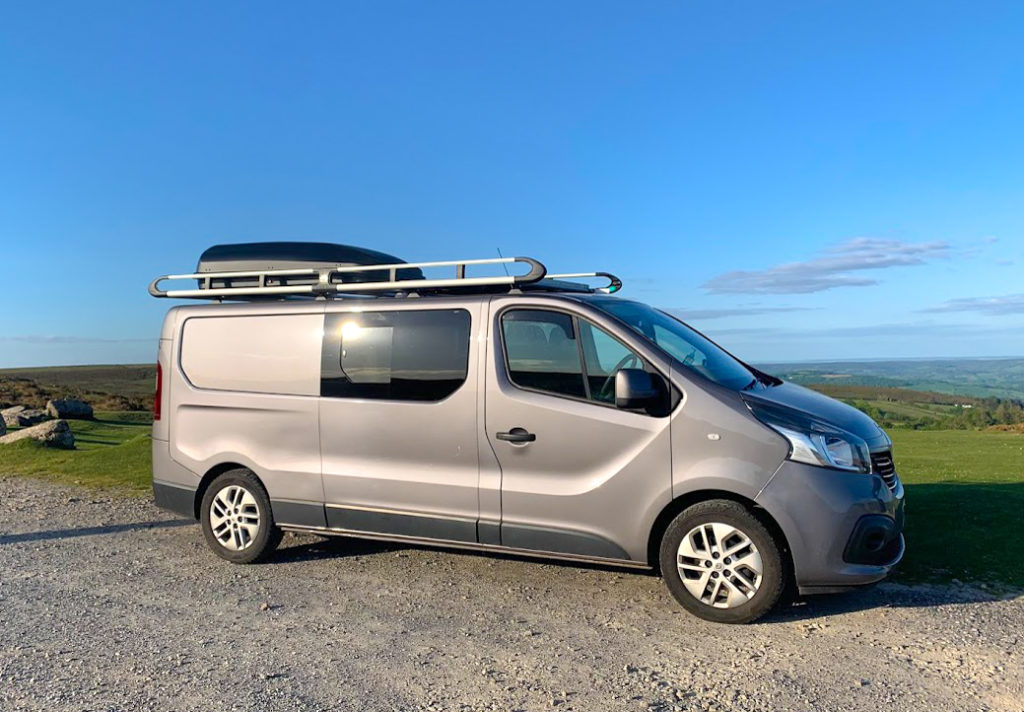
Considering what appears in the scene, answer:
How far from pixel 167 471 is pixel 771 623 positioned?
519cm

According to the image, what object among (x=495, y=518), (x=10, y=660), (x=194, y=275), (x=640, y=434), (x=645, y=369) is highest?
(x=194, y=275)

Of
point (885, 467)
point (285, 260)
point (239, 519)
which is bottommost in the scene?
point (239, 519)

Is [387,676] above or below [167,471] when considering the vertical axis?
below

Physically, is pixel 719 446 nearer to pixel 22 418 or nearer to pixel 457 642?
pixel 457 642

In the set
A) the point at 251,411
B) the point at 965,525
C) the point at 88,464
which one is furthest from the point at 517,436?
the point at 88,464

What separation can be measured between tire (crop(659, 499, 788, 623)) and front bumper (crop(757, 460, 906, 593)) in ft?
0.51

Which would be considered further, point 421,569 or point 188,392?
point 188,392

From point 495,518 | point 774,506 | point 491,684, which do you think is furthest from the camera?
point 495,518

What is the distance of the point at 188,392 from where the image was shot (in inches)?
264

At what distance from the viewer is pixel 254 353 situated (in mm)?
6480

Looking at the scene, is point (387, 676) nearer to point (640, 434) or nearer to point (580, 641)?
point (580, 641)

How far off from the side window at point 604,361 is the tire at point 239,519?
9.92ft

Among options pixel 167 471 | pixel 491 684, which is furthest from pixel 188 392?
pixel 491 684

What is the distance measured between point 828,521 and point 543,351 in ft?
7.04
